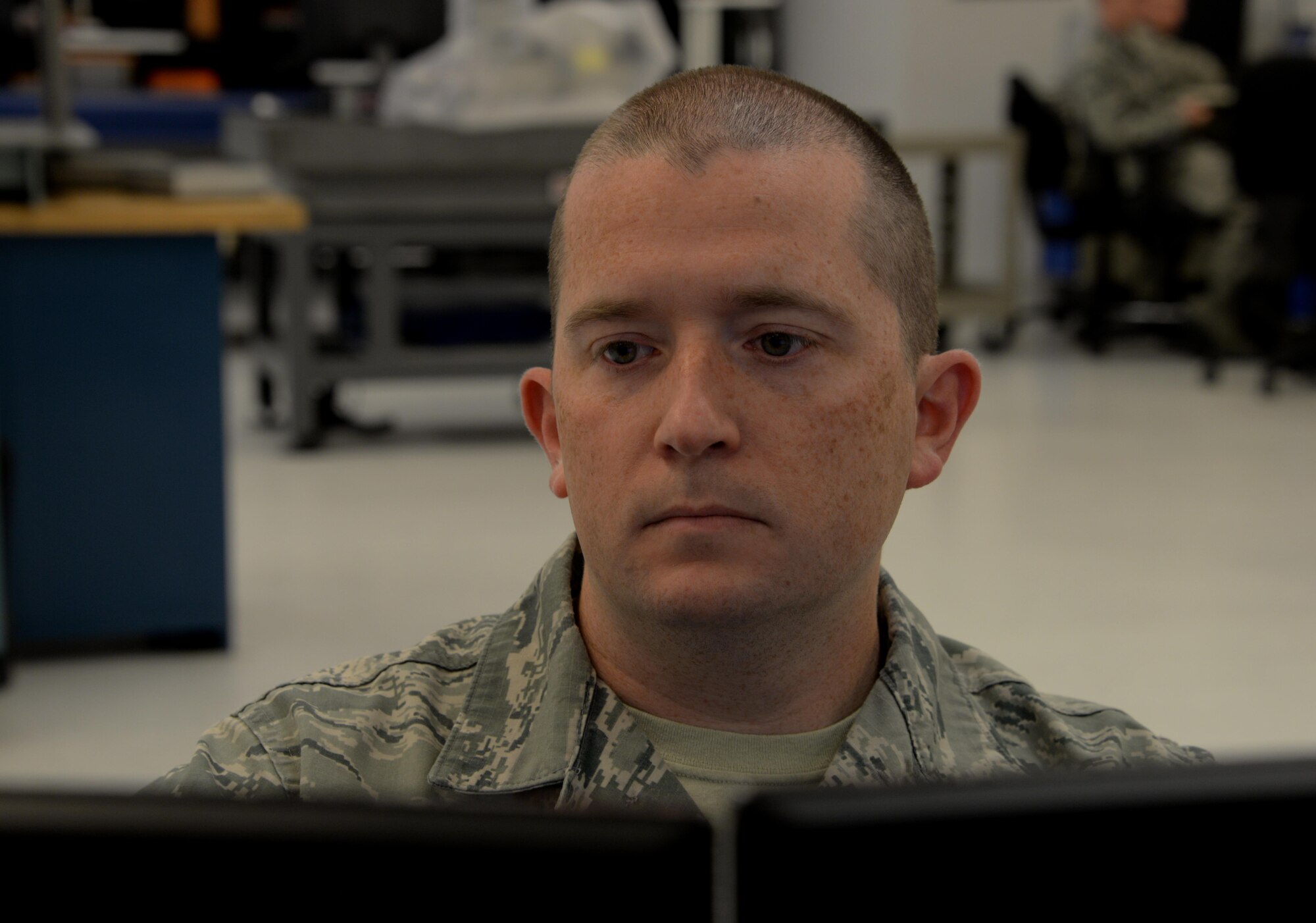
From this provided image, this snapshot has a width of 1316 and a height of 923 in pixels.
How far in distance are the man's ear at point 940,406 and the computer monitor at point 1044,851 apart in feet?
1.89

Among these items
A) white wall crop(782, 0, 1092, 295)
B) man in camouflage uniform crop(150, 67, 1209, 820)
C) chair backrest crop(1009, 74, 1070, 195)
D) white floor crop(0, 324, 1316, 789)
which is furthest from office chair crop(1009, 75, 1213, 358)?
man in camouflage uniform crop(150, 67, 1209, 820)

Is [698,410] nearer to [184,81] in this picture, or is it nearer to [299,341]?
[299,341]

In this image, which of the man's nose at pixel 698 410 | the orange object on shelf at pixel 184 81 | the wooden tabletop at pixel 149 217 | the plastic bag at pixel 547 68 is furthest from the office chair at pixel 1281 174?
the orange object on shelf at pixel 184 81

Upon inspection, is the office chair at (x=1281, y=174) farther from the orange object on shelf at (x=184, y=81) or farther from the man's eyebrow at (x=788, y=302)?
the orange object on shelf at (x=184, y=81)

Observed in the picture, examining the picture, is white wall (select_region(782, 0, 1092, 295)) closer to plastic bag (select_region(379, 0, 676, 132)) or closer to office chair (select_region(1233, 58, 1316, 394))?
office chair (select_region(1233, 58, 1316, 394))

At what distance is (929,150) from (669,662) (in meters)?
6.18

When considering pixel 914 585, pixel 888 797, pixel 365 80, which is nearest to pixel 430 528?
pixel 914 585

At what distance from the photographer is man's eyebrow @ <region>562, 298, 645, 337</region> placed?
760 millimetres

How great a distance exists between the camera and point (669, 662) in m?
0.81

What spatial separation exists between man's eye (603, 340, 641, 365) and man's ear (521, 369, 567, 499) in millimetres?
117

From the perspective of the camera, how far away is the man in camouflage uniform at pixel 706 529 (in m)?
0.74

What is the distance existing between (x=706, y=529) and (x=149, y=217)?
86.9 inches

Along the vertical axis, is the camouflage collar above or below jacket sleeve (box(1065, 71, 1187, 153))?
below

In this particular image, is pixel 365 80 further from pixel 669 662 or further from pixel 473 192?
pixel 669 662
